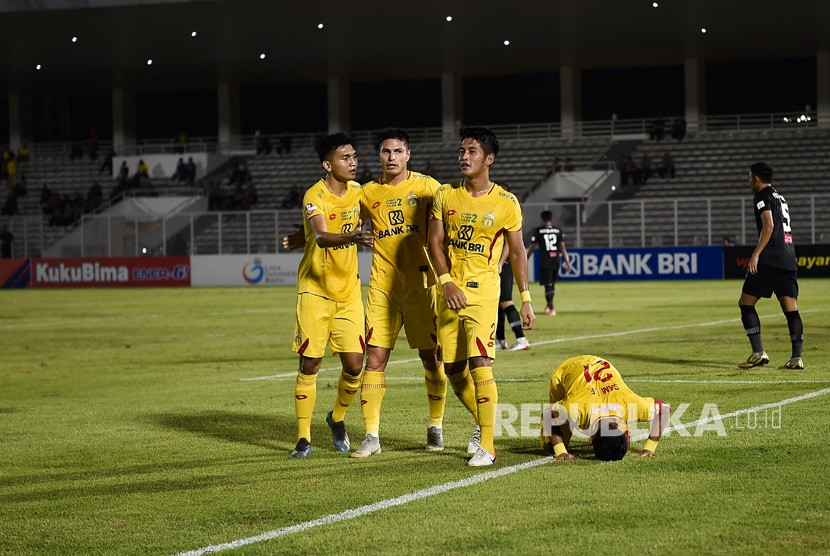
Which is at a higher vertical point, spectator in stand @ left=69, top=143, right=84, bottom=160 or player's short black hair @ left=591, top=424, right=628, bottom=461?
spectator in stand @ left=69, top=143, right=84, bottom=160

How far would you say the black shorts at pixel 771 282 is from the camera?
44.7 ft

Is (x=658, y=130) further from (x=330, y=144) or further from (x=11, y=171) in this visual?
(x=330, y=144)

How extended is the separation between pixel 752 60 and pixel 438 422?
5257 cm

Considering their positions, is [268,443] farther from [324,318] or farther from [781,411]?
[781,411]

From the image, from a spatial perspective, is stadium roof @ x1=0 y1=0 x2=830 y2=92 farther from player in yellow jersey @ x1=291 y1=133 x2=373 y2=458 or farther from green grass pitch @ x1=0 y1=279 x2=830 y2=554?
player in yellow jersey @ x1=291 y1=133 x2=373 y2=458

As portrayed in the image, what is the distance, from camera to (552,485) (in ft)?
23.8

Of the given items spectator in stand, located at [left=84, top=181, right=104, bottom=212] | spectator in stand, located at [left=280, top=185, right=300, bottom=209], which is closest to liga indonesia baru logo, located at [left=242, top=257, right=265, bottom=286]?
spectator in stand, located at [left=280, top=185, right=300, bottom=209]

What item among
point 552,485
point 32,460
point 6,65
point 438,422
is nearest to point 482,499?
point 552,485

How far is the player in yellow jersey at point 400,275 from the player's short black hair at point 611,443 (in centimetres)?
133

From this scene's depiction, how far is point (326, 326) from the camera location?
29.8 feet

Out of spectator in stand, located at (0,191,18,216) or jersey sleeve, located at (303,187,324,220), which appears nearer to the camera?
jersey sleeve, located at (303,187,324,220)

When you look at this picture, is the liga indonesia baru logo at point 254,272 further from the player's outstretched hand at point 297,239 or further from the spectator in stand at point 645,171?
the player's outstretched hand at point 297,239

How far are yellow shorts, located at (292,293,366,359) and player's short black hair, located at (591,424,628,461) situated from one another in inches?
77.9

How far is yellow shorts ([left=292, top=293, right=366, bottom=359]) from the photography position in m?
9.02
